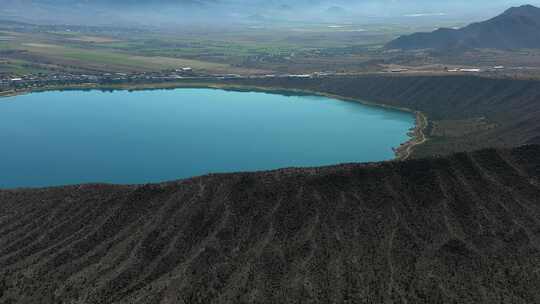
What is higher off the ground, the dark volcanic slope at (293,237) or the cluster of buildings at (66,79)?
the dark volcanic slope at (293,237)

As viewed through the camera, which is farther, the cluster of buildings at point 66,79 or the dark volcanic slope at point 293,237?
the cluster of buildings at point 66,79

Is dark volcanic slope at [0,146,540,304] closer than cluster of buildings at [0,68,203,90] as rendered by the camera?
Yes

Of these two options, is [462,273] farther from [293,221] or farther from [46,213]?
[46,213]

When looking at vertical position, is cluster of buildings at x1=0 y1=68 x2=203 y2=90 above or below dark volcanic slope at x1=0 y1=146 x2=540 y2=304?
below

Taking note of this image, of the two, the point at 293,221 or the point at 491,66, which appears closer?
the point at 293,221

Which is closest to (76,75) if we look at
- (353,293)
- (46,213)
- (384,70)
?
(384,70)

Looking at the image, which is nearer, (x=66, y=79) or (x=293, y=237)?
(x=293, y=237)

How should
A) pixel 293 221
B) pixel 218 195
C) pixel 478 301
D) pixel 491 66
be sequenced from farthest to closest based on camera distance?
pixel 491 66 < pixel 218 195 < pixel 293 221 < pixel 478 301

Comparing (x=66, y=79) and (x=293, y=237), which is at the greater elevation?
(x=293, y=237)
